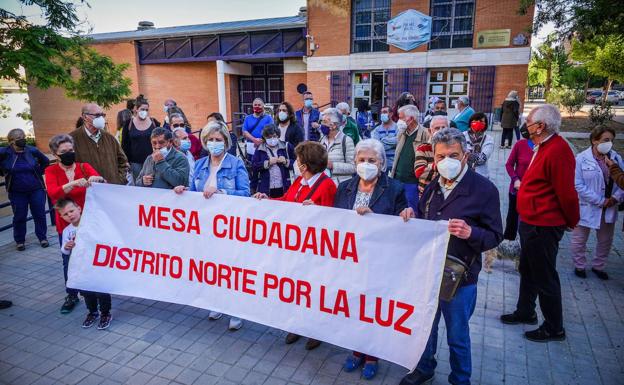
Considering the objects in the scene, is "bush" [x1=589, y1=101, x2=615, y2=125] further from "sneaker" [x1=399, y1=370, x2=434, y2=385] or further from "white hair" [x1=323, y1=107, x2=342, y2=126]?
"sneaker" [x1=399, y1=370, x2=434, y2=385]

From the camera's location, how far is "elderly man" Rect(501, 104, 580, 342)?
3.38 meters

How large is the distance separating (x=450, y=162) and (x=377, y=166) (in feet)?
2.08

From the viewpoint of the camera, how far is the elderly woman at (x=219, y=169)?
13.8 feet

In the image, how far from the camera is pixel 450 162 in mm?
2818

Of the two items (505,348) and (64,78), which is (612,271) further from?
(64,78)

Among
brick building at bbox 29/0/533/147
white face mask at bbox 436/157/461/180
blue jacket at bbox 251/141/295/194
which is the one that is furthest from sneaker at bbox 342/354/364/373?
brick building at bbox 29/0/533/147

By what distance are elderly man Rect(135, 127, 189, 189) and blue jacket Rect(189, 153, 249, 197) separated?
0.65 ft

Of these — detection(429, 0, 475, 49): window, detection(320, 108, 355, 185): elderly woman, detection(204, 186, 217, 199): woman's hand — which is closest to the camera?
detection(204, 186, 217, 199): woman's hand

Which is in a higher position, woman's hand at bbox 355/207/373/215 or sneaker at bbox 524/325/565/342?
woman's hand at bbox 355/207/373/215

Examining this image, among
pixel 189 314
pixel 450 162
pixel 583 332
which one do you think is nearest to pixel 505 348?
pixel 583 332

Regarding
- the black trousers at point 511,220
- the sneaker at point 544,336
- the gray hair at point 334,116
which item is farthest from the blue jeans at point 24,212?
the black trousers at point 511,220

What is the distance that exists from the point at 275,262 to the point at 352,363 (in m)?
1.07

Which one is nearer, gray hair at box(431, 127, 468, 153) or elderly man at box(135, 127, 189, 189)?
gray hair at box(431, 127, 468, 153)

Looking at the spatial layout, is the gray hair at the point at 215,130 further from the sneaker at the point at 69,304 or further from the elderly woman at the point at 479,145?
the elderly woman at the point at 479,145
